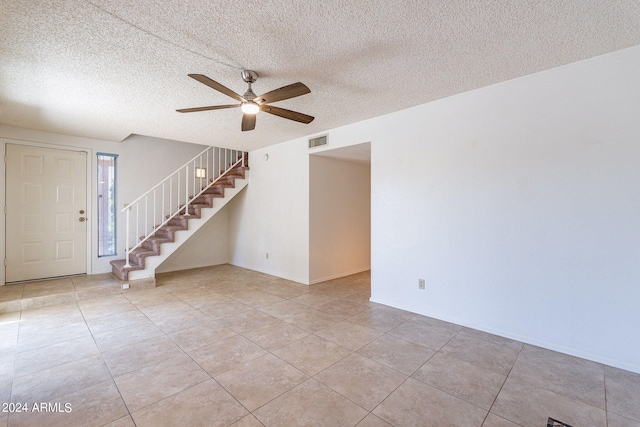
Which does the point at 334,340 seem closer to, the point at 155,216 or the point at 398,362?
the point at 398,362

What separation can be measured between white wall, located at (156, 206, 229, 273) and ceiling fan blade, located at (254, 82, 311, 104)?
472 centimetres

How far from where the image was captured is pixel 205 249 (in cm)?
660

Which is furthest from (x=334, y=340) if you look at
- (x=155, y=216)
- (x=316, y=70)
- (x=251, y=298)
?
(x=155, y=216)

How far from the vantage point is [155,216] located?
5855mm

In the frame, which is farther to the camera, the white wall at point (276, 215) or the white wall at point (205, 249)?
the white wall at point (205, 249)

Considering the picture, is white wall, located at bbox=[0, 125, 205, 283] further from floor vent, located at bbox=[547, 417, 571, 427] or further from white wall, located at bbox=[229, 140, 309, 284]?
floor vent, located at bbox=[547, 417, 571, 427]

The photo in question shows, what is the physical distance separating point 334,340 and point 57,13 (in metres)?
3.40

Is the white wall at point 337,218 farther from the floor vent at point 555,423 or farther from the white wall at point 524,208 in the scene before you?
the floor vent at point 555,423

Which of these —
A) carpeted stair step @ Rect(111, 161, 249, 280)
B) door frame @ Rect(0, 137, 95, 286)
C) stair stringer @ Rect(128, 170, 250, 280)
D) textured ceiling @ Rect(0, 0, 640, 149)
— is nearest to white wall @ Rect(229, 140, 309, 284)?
stair stringer @ Rect(128, 170, 250, 280)

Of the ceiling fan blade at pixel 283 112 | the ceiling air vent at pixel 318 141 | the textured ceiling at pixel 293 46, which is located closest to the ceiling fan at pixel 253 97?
the ceiling fan blade at pixel 283 112

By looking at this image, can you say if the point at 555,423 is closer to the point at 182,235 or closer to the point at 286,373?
the point at 286,373

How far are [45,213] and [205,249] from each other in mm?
2832

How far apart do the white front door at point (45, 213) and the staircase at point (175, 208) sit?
0.74 m

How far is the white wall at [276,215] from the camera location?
5.04 metres
